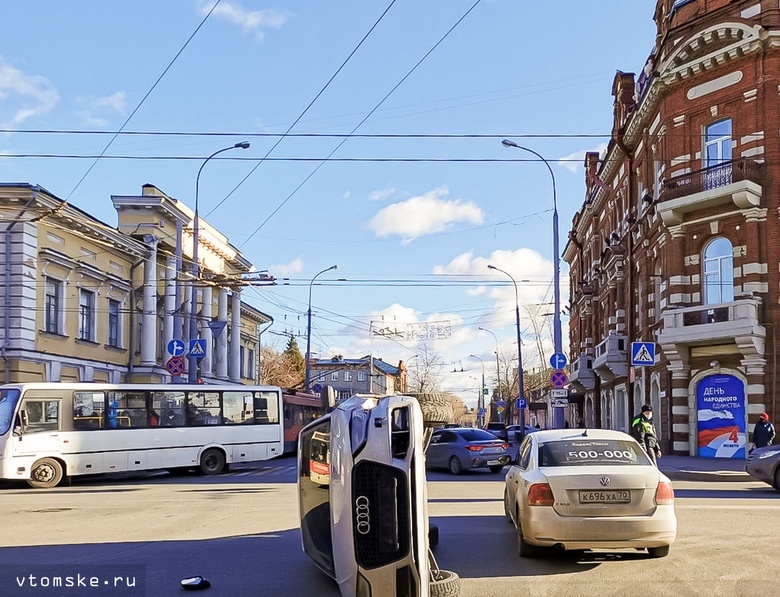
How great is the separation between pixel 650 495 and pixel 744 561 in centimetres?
136

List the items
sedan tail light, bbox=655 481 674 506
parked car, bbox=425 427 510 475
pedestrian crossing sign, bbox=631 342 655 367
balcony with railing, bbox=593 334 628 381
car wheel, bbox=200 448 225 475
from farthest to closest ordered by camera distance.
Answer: balcony with railing, bbox=593 334 628 381
pedestrian crossing sign, bbox=631 342 655 367
car wheel, bbox=200 448 225 475
parked car, bbox=425 427 510 475
sedan tail light, bbox=655 481 674 506

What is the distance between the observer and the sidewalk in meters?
22.6

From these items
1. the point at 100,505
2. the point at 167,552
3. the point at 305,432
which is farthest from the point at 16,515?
the point at 305,432

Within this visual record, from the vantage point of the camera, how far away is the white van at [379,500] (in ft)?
20.7

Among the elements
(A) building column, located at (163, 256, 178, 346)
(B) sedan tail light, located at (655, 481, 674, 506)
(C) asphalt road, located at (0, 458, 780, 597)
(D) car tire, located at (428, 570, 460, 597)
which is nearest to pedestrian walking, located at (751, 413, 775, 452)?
(C) asphalt road, located at (0, 458, 780, 597)

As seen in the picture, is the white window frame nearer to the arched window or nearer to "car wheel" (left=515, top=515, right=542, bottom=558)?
the arched window

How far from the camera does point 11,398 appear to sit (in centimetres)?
2122

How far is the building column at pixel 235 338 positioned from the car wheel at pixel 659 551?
51.8 m

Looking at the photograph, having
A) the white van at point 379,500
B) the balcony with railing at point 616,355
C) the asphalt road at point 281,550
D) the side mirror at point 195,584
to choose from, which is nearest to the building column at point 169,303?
the balcony with railing at point 616,355

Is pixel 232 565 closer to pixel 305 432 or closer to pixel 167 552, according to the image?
pixel 167 552

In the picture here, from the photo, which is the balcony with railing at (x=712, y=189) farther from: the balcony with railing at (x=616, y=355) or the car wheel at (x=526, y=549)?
the car wheel at (x=526, y=549)

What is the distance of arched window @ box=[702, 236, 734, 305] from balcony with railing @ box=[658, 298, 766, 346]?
833 millimetres

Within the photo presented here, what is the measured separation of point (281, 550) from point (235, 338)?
51.9m

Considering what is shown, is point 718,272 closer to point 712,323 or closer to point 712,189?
point 712,323
